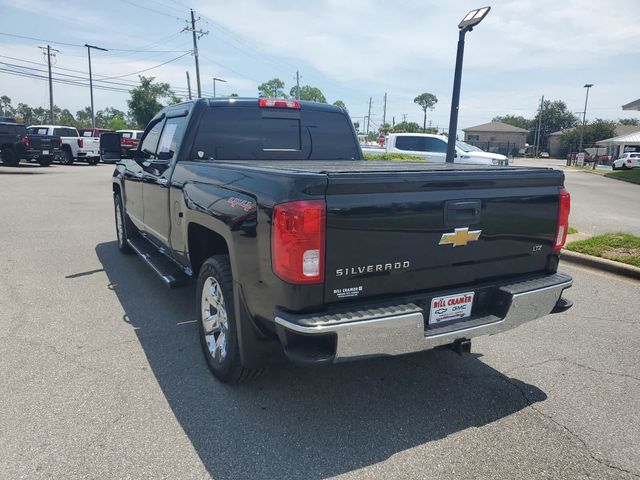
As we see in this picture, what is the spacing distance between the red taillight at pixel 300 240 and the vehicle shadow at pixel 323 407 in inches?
39.0

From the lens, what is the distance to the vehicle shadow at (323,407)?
2.66 metres

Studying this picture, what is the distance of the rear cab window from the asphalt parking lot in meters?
1.64

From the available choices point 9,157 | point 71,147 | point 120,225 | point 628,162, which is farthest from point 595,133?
→ point 120,225

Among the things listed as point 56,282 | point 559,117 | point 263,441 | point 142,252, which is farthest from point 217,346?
point 559,117

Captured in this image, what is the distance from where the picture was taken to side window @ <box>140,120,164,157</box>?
A: 5352 mm

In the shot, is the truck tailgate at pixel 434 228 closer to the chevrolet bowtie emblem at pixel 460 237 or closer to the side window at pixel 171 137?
the chevrolet bowtie emblem at pixel 460 237

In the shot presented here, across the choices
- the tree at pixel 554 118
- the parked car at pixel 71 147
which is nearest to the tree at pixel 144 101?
the parked car at pixel 71 147

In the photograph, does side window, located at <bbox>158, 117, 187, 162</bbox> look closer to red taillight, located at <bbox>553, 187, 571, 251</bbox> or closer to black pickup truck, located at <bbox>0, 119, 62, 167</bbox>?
red taillight, located at <bbox>553, 187, 571, 251</bbox>

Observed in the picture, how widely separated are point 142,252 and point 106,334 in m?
1.43

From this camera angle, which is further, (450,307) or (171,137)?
(171,137)

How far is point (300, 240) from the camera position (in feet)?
8.07

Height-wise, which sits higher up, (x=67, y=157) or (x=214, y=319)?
(x=67, y=157)

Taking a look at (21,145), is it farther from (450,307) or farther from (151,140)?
(450,307)

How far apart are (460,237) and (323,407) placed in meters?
1.39
